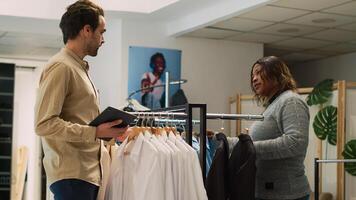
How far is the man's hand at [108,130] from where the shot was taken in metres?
2.15

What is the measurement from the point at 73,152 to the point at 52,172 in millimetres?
117

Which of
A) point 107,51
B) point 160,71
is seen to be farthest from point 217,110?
point 107,51

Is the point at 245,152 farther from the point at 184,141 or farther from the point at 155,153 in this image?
the point at 155,153

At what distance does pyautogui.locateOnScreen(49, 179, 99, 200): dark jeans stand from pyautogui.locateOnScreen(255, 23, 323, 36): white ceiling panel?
4.24 m

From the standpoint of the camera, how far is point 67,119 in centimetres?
224

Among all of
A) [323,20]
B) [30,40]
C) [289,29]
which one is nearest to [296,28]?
[289,29]

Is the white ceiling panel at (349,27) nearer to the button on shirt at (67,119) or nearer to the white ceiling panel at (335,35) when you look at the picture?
the white ceiling panel at (335,35)

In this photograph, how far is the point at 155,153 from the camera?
2.27 metres

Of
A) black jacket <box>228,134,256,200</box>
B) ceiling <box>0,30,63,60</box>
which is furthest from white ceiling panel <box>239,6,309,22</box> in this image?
black jacket <box>228,134,256,200</box>

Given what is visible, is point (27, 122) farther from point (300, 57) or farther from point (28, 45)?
point (300, 57)

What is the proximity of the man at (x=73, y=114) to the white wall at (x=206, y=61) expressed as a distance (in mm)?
3862

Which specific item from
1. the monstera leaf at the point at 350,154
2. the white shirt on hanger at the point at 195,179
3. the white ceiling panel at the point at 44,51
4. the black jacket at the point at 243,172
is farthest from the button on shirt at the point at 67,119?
the white ceiling panel at the point at 44,51

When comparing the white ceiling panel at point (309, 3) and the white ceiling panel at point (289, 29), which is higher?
the white ceiling panel at point (309, 3)

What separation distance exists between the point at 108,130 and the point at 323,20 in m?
4.26
